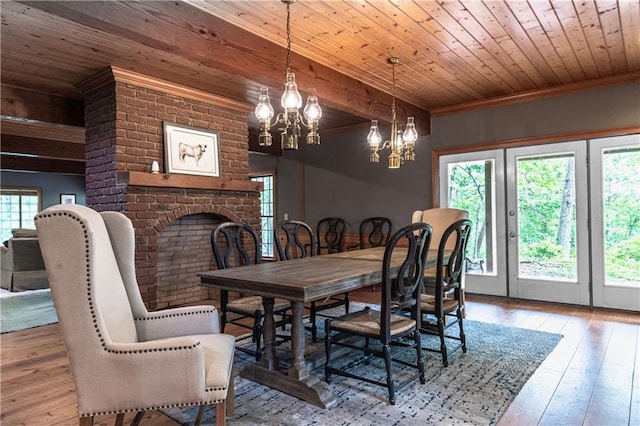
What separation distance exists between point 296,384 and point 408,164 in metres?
4.11

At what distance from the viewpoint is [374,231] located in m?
6.06

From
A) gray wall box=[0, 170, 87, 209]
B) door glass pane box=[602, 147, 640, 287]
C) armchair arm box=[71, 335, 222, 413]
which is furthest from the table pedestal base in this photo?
gray wall box=[0, 170, 87, 209]

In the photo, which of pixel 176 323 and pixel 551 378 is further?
pixel 551 378

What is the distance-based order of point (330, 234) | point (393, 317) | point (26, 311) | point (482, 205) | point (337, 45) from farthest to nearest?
1. point (330, 234)
2. point (482, 205)
3. point (26, 311)
4. point (337, 45)
5. point (393, 317)

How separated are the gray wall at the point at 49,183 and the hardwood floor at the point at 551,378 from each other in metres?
7.93

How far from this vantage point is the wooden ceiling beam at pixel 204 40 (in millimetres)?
2230

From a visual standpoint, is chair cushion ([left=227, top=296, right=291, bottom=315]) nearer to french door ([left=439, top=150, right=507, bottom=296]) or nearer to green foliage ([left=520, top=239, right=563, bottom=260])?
french door ([left=439, top=150, right=507, bottom=296])

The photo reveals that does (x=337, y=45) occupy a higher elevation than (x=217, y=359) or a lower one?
higher

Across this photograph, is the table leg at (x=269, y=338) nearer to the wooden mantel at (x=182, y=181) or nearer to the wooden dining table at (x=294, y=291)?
the wooden dining table at (x=294, y=291)

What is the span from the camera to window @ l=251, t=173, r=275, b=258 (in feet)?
25.4

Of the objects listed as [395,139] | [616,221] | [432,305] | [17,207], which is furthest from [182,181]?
[17,207]

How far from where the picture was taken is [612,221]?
4324 mm

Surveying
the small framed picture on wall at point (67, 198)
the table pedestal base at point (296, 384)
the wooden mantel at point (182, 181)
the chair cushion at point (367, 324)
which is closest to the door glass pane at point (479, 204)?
the wooden mantel at point (182, 181)

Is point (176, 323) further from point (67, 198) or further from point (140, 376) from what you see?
point (67, 198)
